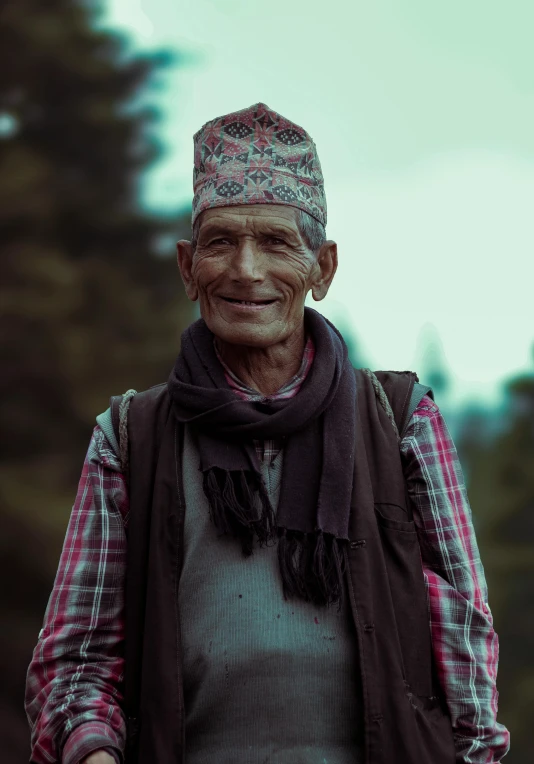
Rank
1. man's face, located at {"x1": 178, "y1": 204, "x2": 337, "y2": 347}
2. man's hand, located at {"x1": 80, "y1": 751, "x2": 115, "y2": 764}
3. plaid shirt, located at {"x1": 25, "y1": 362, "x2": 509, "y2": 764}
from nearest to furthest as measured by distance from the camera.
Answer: man's hand, located at {"x1": 80, "y1": 751, "x2": 115, "y2": 764}, plaid shirt, located at {"x1": 25, "y1": 362, "x2": 509, "y2": 764}, man's face, located at {"x1": 178, "y1": 204, "x2": 337, "y2": 347}

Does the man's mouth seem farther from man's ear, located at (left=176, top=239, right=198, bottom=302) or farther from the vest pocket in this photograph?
the vest pocket

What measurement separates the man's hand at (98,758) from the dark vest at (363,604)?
74mm

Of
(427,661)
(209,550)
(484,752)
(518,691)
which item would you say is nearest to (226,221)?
(209,550)

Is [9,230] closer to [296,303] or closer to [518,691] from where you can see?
[296,303]

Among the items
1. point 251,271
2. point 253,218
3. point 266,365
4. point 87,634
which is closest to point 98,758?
point 87,634

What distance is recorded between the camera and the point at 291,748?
1951 millimetres

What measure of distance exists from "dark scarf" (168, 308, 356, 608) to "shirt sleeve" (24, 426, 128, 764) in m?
0.21

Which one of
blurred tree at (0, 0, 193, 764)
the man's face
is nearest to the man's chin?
the man's face

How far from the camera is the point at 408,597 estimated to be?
2072 mm

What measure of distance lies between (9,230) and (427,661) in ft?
9.03

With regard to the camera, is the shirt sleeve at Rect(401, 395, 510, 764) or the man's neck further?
the man's neck

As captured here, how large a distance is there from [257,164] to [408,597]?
0.92 m

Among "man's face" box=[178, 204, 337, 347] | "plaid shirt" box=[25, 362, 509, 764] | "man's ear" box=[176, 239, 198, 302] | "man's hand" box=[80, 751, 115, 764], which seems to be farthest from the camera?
"man's ear" box=[176, 239, 198, 302]

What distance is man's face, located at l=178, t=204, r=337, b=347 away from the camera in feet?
7.00
